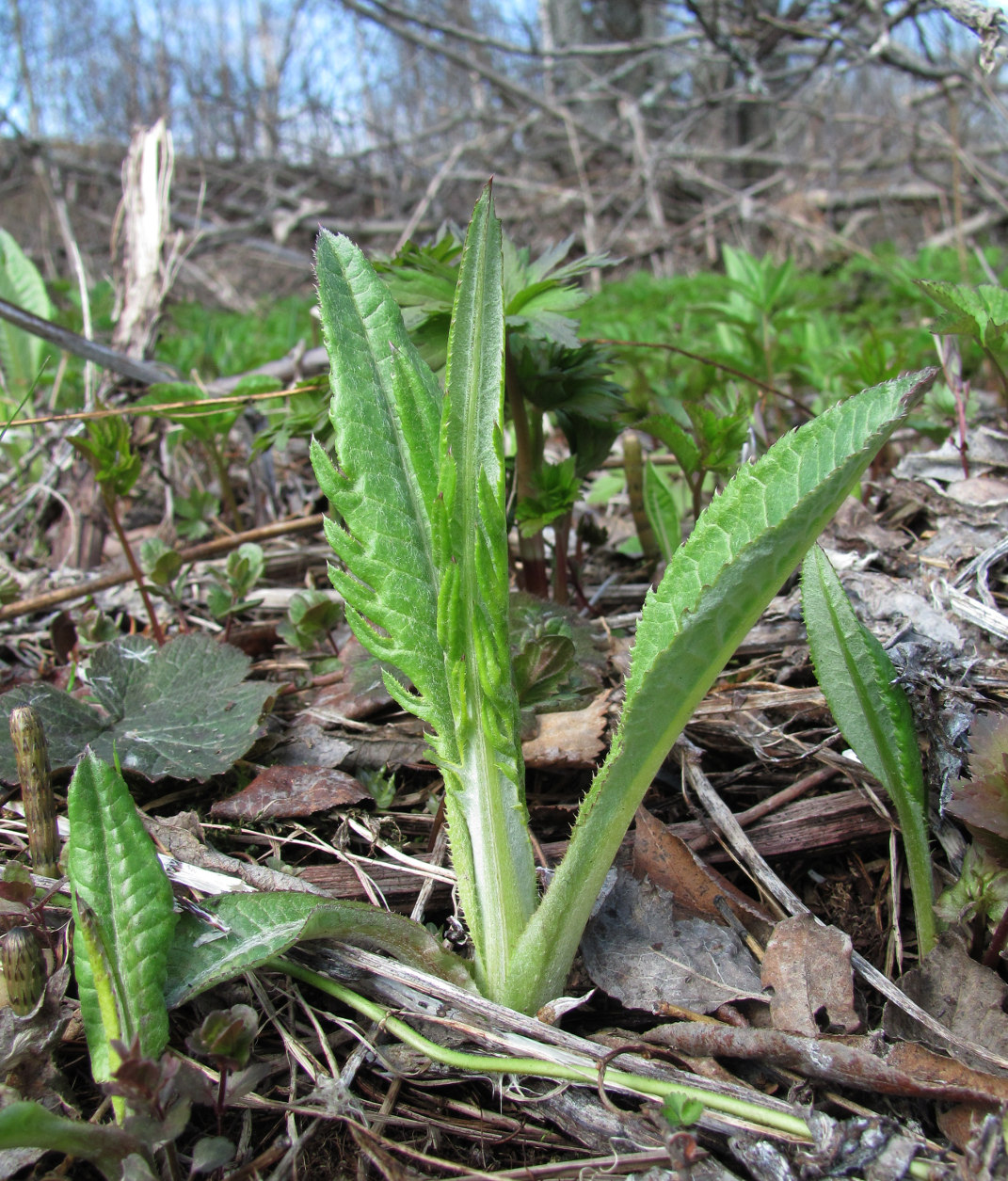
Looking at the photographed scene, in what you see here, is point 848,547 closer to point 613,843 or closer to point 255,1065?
point 613,843

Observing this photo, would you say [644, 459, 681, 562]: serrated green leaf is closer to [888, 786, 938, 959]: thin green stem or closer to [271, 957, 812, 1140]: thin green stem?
[888, 786, 938, 959]: thin green stem

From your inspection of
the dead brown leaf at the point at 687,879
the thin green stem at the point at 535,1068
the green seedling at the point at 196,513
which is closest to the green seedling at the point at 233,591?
the green seedling at the point at 196,513

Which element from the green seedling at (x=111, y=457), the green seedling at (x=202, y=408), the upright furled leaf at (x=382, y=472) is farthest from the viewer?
the green seedling at (x=202, y=408)

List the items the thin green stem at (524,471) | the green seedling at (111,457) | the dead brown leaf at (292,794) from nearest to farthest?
the dead brown leaf at (292,794) < the thin green stem at (524,471) < the green seedling at (111,457)

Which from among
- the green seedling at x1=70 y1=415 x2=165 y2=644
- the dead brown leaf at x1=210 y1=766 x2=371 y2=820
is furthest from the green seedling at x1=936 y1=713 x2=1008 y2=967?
the green seedling at x1=70 y1=415 x2=165 y2=644

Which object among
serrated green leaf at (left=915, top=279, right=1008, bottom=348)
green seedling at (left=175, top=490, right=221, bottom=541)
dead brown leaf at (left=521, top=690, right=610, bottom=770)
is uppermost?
serrated green leaf at (left=915, top=279, right=1008, bottom=348)

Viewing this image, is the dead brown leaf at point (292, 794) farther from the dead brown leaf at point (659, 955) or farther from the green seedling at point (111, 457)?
the green seedling at point (111, 457)

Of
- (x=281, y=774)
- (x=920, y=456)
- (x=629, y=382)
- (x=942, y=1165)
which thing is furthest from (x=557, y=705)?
(x=629, y=382)
